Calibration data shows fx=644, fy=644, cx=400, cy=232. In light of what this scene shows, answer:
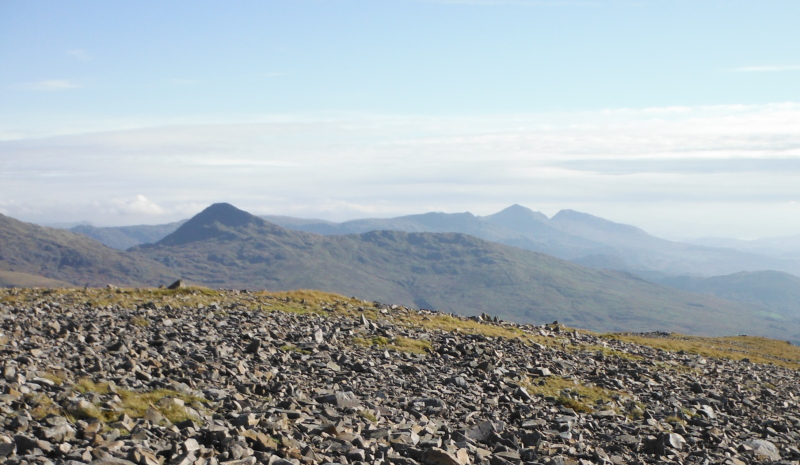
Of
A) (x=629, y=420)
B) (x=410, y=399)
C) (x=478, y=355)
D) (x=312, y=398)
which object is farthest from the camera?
(x=478, y=355)

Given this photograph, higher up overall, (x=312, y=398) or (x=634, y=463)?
(x=312, y=398)

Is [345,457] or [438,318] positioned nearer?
[345,457]

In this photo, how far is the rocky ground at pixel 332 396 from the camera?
16453 mm

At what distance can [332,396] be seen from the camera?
2245 cm

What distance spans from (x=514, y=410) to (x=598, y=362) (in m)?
16.1

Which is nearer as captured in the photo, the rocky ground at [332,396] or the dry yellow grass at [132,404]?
the rocky ground at [332,396]

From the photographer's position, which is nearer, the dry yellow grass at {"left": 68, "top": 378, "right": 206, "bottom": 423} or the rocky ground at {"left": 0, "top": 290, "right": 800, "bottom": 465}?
the rocky ground at {"left": 0, "top": 290, "right": 800, "bottom": 465}

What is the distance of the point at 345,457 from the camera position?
1695 cm

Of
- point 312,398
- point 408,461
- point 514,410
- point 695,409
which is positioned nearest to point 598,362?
point 695,409

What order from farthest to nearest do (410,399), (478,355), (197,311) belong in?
(197,311) → (478,355) → (410,399)

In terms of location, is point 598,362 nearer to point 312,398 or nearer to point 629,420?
point 629,420

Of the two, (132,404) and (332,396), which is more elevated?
(132,404)

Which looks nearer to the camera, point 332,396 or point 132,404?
point 132,404

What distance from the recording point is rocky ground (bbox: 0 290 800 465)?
16453mm
